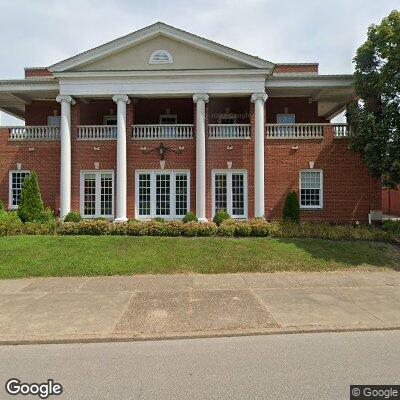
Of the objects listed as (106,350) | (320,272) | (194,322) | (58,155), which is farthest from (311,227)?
(58,155)

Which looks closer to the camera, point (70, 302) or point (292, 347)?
point (292, 347)

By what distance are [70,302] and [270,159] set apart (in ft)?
41.8

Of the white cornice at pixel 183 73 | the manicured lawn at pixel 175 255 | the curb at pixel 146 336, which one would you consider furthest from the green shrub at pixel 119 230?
the curb at pixel 146 336

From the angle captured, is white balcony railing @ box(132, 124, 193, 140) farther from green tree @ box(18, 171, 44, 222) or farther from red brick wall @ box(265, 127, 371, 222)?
green tree @ box(18, 171, 44, 222)

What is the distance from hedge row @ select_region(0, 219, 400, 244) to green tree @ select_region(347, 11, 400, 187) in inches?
99.9

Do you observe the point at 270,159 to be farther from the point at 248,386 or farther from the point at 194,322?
the point at 248,386

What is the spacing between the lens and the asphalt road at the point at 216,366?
4141mm

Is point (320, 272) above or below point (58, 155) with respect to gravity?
below

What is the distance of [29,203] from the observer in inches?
634

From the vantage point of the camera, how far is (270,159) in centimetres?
1802

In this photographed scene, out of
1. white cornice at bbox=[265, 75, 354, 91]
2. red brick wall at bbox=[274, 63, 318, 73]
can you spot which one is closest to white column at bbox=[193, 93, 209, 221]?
white cornice at bbox=[265, 75, 354, 91]

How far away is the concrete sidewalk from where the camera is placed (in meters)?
6.11

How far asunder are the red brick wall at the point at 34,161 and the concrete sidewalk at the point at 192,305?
9.79 meters

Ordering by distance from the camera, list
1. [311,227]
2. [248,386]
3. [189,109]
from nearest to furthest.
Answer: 1. [248,386]
2. [311,227]
3. [189,109]
